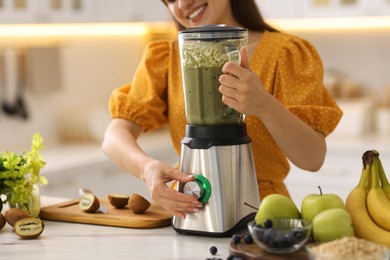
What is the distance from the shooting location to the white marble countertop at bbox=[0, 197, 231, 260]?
1.56 metres

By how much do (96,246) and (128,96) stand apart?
0.56m

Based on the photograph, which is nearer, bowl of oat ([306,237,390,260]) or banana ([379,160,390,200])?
bowl of oat ([306,237,390,260])

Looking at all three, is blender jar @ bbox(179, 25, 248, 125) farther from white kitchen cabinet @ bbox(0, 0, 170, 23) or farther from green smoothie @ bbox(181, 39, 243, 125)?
white kitchen cabinet @ bbox(0, 0, 170, 23)

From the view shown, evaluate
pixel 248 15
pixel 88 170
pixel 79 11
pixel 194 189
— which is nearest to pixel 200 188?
pixel 194 189

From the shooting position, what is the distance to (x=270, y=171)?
Answer: 79.7 inches

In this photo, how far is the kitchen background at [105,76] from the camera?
12.2 ft

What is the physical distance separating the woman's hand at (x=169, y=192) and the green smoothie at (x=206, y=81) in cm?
13

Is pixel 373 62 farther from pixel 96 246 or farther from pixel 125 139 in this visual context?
pixel 96 246

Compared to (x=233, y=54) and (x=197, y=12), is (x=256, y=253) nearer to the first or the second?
(x=233, y=54)

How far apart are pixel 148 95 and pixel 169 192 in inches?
19.2

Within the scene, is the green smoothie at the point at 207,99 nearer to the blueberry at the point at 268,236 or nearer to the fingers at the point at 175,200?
the fingers at the point at 175,200

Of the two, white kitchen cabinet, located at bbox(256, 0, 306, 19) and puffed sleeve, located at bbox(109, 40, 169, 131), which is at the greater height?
white kitchen cabinet, located at bbox(256, 0, 306, 19)

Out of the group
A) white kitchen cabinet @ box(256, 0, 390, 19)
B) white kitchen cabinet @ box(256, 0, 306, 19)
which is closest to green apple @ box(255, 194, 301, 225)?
white kitchen cabinet @ box(256, 0, 390, 19)

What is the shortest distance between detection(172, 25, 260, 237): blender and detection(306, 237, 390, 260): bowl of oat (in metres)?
0.34
